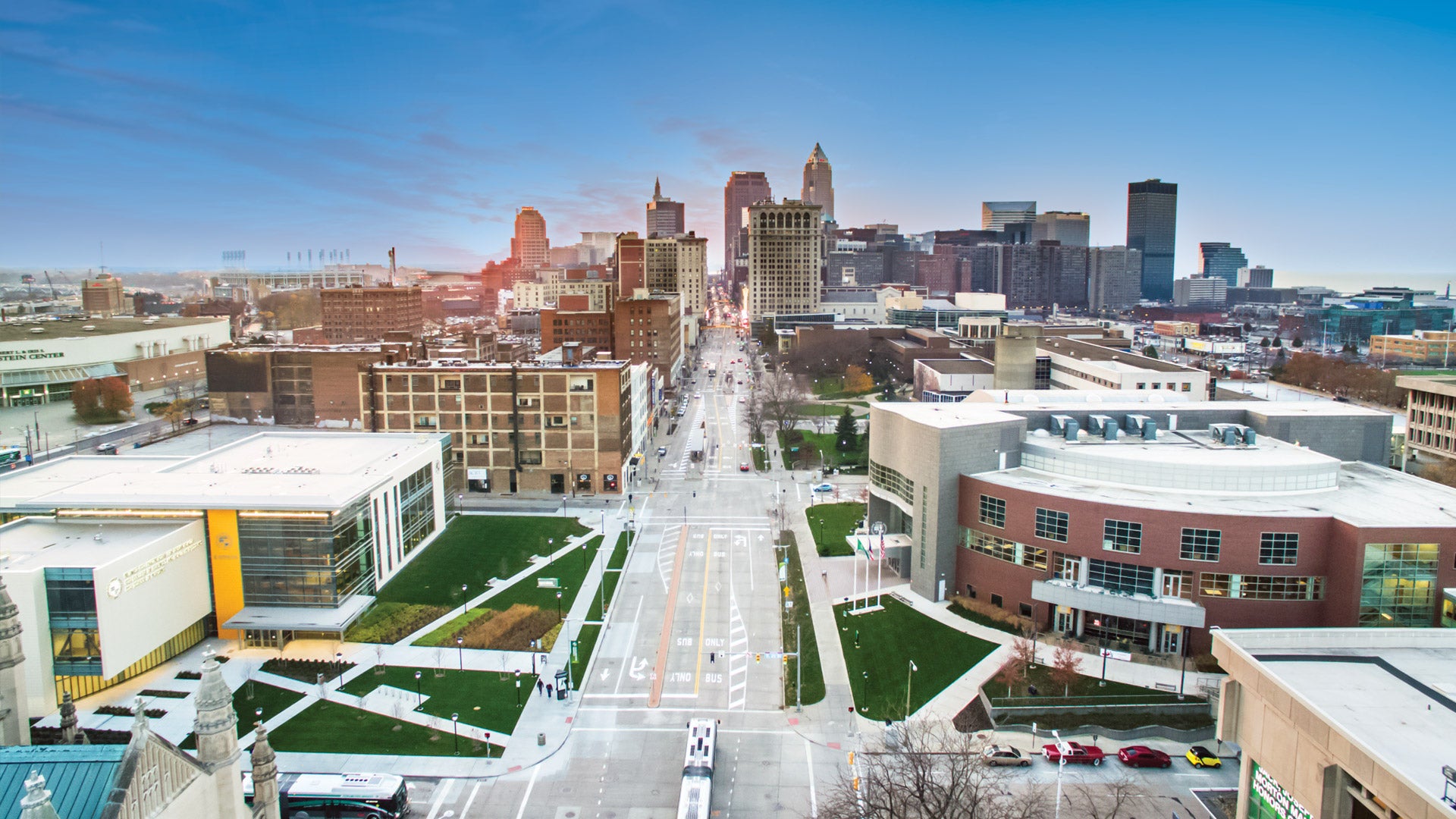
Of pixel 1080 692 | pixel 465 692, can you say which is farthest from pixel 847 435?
pixel 465 692

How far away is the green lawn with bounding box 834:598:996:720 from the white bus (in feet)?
29.7

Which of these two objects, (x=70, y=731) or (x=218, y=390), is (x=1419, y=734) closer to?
(x=70, y=731)

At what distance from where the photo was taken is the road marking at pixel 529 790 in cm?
3656

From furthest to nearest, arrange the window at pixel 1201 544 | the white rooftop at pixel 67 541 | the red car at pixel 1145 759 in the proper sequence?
the window at pixel 1201 544, the white rooftop at pixel 67 541, the red car at pixel 1145 759

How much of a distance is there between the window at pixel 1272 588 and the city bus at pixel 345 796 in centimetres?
4553

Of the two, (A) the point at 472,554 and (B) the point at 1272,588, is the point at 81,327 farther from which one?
(B) the point at 1272,588

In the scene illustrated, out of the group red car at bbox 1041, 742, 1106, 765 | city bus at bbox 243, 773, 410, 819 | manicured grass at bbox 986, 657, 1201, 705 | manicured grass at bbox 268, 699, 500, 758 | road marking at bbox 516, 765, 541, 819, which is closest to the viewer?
city bus at bbox 243, 773, 410, 819

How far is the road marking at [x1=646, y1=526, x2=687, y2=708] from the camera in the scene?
47281 mm

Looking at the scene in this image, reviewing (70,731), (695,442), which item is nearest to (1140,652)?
(70,731)

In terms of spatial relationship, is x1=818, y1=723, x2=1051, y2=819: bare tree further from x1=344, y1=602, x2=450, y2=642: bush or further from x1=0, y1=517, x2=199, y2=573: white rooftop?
x1=0, y1=517, x2=199, y2=573: white rooftop

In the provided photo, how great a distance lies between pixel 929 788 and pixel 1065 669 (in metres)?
19.9

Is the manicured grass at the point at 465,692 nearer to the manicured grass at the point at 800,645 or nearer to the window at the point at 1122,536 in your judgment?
the manicured grass at the point at 800,645

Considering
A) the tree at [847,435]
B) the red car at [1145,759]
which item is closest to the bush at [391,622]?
the red car at [1145,759]

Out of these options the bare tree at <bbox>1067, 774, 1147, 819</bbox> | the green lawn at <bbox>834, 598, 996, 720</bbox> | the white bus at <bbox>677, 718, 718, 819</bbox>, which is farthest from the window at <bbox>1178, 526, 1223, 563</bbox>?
the white bus at <bbox>677, 718, 718, 819</bbox>
